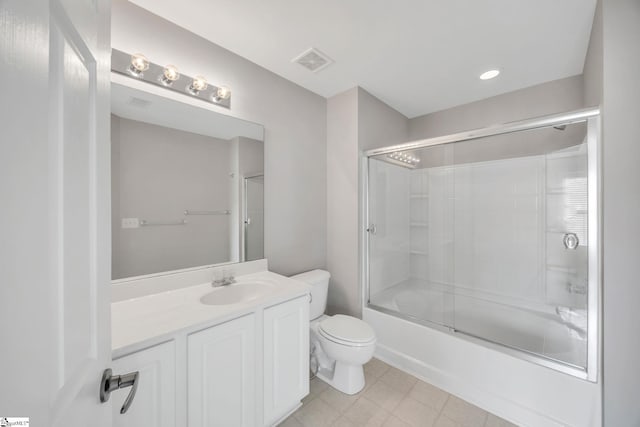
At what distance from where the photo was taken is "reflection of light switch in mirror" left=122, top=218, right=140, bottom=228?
1.31 meters

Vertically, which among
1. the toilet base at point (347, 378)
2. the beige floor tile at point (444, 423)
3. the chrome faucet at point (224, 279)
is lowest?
the beige floor tile at point (444, 423)

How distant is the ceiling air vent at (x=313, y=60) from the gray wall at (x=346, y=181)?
1.54ft

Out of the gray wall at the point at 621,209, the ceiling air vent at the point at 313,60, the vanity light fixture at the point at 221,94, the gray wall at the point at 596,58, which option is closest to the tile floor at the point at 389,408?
the gray wall at the point at 621,209

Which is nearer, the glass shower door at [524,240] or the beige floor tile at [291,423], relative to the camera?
the beige floor tile at [291,423]

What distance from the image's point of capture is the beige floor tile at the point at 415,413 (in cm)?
147

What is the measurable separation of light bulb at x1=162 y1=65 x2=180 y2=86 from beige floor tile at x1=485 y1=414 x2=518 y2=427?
2.94 meters

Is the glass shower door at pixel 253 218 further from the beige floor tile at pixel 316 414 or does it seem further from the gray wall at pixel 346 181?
the beige floor tile at pixel 316 414

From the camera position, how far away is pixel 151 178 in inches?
54.8

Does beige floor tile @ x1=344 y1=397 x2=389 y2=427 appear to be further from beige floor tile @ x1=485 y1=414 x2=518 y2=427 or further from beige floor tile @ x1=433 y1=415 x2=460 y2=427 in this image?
beige floor tile @ x1=485 y1=414 x2=518 y2=427

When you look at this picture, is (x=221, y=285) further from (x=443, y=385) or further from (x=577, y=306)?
(x=577, y=306)

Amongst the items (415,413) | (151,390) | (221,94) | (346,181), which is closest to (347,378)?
(415,413)

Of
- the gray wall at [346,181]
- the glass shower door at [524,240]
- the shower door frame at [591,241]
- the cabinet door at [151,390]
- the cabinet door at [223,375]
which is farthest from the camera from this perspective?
the gray wall at [346,181]

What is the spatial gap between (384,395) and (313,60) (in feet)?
8.52

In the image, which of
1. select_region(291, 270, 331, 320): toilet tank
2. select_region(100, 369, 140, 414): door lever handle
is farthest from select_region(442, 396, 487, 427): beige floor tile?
select_region(100, 369, 140, 414): door lever handle
